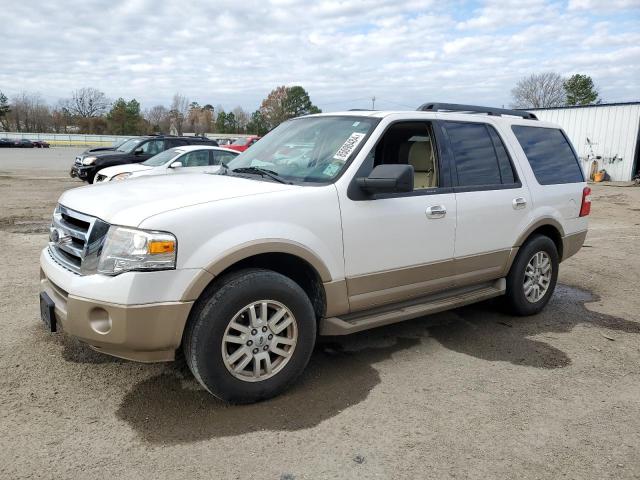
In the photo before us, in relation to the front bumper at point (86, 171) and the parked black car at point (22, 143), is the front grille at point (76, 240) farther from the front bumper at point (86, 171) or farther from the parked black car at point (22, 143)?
the parked black car at point (22, 143)

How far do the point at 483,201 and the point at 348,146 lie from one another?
4.62 feet

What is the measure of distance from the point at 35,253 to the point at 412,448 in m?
6.33

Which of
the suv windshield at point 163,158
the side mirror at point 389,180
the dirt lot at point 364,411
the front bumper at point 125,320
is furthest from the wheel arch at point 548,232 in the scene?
the suv windshield at point 163,158

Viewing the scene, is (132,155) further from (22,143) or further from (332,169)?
(22,143)

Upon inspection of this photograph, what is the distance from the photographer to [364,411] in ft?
11.2

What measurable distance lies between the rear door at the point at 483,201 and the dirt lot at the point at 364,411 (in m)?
0.72

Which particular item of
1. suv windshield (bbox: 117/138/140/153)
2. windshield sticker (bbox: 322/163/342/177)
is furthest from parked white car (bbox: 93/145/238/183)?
windshield sticker (bbox: 322/163/342/177)

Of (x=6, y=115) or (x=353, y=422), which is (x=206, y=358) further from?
(x=6, y=115)

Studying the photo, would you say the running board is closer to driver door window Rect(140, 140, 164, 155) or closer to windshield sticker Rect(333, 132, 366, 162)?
windshield sticker Rect(333, 132, 366, 162)

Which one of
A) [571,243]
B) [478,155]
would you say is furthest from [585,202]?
[478,155]

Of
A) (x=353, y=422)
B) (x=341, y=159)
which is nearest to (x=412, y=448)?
(x=353, y=422)

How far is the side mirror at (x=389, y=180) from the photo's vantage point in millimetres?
3605

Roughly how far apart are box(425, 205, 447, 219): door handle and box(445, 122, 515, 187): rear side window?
0.37 metres

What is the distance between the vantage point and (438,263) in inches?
171
